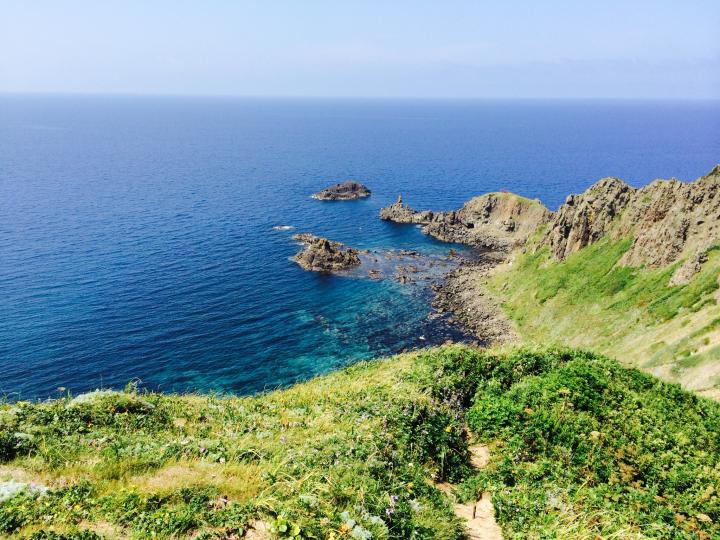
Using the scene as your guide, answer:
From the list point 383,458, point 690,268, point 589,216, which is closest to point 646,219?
point 589,216

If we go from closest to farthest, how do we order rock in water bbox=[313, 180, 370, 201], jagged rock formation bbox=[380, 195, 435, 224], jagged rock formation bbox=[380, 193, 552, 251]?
jagged rock formation bbox=[380, 193, 552, 251] < jagged rock formation bbox=[380, 195, 435, 224] < rock in water bbox=[313, 180, 370, 201]

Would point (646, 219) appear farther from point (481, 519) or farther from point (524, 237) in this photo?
point (481, 519)

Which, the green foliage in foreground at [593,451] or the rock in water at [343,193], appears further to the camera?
the rock in water at [343,193]

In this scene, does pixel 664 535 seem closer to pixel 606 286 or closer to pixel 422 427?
pixel 422 427

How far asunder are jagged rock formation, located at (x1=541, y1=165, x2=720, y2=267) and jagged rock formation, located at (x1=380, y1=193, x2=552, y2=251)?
26115 mm

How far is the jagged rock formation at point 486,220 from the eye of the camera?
4552 inches

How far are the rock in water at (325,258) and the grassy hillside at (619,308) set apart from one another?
32.0 m

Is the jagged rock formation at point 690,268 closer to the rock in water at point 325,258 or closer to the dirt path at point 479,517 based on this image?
the dirt path at point 479,517

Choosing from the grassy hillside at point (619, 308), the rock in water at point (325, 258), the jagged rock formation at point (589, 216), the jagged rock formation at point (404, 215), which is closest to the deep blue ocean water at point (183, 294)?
the rock in water at point (325, 258)

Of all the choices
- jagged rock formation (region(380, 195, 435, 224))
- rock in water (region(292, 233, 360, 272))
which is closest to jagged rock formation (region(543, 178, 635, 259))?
rock in water (region(292, 233, 360, 272))

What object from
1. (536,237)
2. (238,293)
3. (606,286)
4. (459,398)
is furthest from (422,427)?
(536,237)

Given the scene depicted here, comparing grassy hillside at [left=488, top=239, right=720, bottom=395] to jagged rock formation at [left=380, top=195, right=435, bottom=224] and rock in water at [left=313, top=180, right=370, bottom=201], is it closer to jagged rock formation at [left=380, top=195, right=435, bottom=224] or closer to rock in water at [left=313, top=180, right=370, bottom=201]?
jagged rock formation at [left=380, top=195, right=435, bottom=224]

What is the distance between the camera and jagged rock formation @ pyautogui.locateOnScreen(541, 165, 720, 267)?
63.6m

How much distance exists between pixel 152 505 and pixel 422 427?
934 cm
